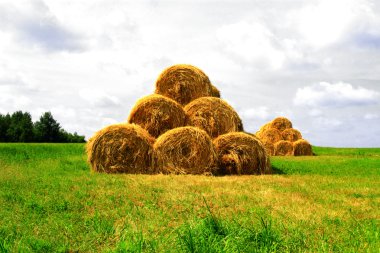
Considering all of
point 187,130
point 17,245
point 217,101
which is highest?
point 217,101

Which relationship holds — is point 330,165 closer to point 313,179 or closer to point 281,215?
point 313,179

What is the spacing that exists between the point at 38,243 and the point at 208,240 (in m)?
2.25

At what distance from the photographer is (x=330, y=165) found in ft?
58.5

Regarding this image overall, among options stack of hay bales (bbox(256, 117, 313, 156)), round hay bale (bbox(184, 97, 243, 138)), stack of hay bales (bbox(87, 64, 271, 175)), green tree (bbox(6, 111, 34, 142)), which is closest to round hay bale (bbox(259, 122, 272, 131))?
stack of hay bales (bbox(256, 117, 313, 156))

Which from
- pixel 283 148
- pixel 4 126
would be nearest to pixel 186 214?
pixel 283 148

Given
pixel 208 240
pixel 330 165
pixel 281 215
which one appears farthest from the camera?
pixel 330 165

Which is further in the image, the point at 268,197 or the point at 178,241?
the point at 268,197

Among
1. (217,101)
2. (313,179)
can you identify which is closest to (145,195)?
(313,179)

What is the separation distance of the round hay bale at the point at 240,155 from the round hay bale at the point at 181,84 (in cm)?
289

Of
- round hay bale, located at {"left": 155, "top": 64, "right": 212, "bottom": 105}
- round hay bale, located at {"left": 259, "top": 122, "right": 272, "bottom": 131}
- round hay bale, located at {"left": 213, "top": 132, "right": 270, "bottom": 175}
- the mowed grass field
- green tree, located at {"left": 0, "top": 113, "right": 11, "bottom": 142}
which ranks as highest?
green tree, located at {"left": 0, "top": 113, "right": 11, "bottom": 142}

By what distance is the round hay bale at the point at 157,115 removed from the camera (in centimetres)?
1488

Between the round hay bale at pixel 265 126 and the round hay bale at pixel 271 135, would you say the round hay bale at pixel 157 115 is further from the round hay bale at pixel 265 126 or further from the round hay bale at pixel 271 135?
the round hay bale at pixel 265 126

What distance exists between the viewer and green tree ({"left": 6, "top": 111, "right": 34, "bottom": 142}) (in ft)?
165

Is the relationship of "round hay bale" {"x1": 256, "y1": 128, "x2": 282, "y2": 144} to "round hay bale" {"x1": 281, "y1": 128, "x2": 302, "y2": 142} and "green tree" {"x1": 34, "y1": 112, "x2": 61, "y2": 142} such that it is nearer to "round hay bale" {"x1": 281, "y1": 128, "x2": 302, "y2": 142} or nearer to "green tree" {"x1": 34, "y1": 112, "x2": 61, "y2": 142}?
"round hay bale" {"x1": 281, "y1": 128, "x2": 302, "y2": 142}
